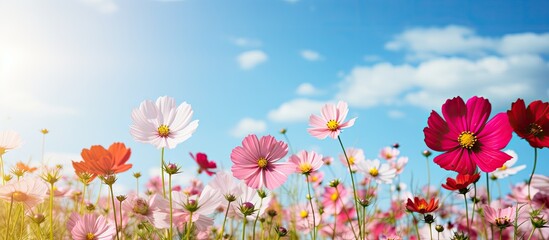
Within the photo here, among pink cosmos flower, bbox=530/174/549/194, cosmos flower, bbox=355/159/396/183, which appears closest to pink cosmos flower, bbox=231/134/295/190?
pink cosmos flower, bbox=530/174/549/194

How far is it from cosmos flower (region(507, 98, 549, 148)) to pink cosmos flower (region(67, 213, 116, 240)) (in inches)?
31.7

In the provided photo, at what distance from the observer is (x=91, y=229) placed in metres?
1.16

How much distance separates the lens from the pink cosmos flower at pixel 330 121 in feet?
4.08

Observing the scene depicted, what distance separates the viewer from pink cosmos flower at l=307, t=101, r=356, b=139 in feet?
4.08

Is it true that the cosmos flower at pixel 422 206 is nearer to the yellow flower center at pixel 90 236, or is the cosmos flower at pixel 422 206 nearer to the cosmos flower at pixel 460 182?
the cosmos flower at pixel 460 182

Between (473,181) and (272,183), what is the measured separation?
0.44 metres

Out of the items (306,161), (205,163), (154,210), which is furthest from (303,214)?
(154,210)

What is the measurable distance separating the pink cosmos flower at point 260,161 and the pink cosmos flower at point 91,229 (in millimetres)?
328

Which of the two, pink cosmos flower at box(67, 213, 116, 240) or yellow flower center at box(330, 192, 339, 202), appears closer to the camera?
pink cosmos flower at box(67, 213, 116, 240)

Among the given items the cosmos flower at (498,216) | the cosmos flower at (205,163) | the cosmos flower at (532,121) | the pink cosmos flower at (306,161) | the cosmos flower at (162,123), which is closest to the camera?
the cosmos flower at (532,121)

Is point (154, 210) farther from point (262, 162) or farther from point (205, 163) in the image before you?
point (205, 163)

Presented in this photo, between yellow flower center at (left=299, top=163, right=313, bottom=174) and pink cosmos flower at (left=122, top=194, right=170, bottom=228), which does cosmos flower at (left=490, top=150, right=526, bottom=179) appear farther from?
pink cosmos flower at (left=122, top=194, right=170, bottom=228)

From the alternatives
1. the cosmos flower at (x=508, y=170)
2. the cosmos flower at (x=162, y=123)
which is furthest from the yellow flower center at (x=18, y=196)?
the cosmos flower at (x=508, y=170)

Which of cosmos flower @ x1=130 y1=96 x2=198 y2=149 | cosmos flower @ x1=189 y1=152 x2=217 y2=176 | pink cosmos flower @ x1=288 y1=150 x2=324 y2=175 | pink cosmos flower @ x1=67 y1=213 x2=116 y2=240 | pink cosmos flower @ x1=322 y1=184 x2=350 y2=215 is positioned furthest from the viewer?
pink cosmos flower @ x1=322 y1=184 x2=350 y2=215
